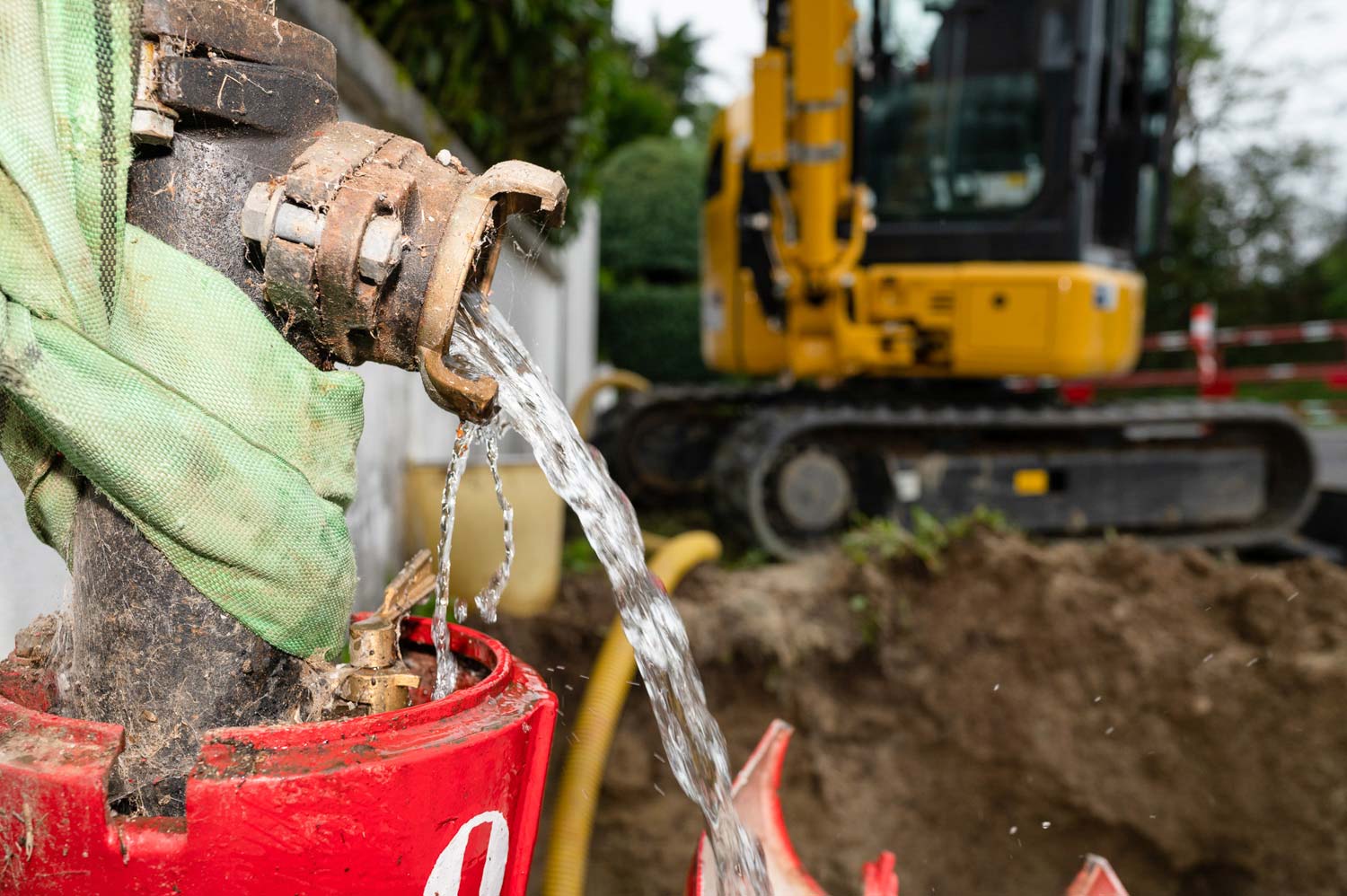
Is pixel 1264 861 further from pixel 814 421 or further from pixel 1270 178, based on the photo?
pixel 1270 178

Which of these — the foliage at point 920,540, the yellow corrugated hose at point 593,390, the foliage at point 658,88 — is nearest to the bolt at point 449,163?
the foliage at point 920,540

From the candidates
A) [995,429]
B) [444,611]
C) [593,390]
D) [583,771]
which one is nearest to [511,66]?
[593,390]

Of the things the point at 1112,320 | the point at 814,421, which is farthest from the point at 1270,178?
the point at 814,421

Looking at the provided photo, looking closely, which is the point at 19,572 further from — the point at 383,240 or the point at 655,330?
the point at 655,330

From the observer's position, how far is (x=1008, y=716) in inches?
149

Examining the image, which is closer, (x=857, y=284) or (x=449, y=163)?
(x=449, y=163)

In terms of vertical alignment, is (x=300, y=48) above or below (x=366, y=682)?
above

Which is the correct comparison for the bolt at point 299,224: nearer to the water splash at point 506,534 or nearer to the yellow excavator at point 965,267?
the water splash at point 506,534

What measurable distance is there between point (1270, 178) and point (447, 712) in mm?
21661

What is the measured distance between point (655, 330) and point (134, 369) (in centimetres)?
1257

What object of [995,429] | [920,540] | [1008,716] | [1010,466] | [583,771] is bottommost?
[1008,716]

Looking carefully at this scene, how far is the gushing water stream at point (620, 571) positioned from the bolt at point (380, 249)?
0.53 ft

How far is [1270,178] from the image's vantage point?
1858 centimetres

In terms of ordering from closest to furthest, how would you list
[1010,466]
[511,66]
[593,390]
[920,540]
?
[920,540] < [511,66] < [1010,466] < [593,390]
